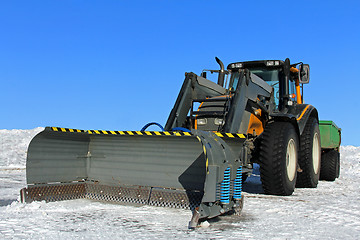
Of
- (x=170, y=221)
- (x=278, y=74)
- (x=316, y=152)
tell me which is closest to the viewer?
(x=170, y=221)

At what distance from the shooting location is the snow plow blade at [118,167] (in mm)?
5555

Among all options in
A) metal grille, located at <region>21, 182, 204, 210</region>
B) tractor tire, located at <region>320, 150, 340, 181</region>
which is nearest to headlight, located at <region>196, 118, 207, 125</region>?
metal grille, located at <region>21, 182, 204, 210</region>

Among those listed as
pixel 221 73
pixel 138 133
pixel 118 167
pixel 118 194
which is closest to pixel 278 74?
pixel 221 73

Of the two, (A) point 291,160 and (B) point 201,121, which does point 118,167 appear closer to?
(B) point 201,121

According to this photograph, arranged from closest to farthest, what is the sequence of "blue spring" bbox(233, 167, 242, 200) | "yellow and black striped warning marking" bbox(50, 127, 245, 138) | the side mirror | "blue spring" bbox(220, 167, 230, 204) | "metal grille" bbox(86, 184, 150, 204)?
1. "blue spring" bbox(220, 167, 230, 204)
2. "blue spring" bbox(233, 167, 242, 200)
3. "yellow and black striped warning marking" bbox(50, 127, 245, 138)
4. "metal grille" bbox(86, 184, 150, 204)
5. the side mirror

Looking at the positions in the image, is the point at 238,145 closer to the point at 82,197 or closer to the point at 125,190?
the point at 125,190

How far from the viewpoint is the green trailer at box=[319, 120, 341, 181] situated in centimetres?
1073

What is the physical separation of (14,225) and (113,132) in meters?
2.03

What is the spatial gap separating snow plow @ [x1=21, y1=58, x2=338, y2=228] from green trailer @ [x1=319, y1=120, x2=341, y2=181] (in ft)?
10.9

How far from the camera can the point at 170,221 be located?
452cm

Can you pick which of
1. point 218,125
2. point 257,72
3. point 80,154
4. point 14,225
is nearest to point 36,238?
point 14,225

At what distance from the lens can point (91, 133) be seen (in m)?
6.11

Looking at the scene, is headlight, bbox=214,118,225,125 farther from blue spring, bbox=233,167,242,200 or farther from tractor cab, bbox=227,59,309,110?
blue spring, bbox=233,167,242,200

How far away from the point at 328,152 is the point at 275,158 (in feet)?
19.7
